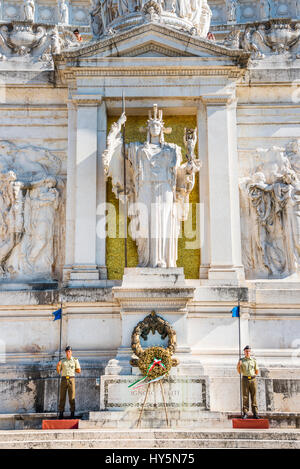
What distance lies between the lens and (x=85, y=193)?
19500 mm

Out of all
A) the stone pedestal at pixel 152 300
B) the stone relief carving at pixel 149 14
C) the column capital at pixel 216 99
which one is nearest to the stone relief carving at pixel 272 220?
the column capital at pixel 216 99

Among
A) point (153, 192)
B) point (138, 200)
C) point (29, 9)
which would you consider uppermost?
point (29, 9)

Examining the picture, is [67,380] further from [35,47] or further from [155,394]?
[35,47]

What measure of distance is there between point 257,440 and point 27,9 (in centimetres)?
3419

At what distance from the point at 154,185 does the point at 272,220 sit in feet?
11.8

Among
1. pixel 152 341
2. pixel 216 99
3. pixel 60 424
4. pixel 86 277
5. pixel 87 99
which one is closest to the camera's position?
pixel 60 424

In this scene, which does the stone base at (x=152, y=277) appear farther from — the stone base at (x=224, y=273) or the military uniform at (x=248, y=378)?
the military uniform at (x=248, y=378)

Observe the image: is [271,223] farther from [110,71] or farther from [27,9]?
[27,9]

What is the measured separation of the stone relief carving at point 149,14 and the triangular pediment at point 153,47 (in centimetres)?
92

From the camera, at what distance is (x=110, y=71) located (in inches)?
799

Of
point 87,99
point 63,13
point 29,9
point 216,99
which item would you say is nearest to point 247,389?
point 216,99

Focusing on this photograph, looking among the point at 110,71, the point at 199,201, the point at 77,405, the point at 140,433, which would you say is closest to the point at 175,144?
the point at 199,201

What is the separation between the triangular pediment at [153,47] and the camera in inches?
793

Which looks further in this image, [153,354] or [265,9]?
[265,9]
